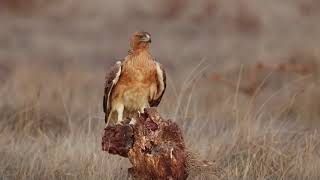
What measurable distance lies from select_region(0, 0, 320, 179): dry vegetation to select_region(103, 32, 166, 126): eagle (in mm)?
403

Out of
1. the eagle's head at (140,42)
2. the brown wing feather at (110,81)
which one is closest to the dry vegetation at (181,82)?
the brown wing feather at (110,81)

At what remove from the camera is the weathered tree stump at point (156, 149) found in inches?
191

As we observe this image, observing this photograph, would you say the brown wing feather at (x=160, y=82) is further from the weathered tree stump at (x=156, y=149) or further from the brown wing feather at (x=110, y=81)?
the weathered tree stump at (x=156, y=149)

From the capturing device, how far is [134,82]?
5668mm

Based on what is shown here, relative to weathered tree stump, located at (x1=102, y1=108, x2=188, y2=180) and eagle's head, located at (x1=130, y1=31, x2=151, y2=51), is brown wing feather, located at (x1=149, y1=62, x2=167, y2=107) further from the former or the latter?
weathered tree stump, located at (x1=102, y1=108, x2=188, y2=180)

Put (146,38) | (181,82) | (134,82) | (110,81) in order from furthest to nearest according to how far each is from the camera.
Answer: (181,82) < (110,81) < (134,82) < (146,38)

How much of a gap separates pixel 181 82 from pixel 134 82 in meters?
5.22

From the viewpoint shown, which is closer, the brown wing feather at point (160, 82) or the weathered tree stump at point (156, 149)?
the weathered tree stump at point (156, 149)

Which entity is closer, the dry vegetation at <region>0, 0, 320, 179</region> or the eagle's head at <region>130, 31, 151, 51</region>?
the eagle's head at <region>130, 31, 151, 51</region>

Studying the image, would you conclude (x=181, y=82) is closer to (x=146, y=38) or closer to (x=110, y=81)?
(x=110, y=81)

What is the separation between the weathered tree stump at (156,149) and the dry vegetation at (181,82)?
0.70m

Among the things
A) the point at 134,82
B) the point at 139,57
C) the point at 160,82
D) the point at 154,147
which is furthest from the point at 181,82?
the point at 154,147

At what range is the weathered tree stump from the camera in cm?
484

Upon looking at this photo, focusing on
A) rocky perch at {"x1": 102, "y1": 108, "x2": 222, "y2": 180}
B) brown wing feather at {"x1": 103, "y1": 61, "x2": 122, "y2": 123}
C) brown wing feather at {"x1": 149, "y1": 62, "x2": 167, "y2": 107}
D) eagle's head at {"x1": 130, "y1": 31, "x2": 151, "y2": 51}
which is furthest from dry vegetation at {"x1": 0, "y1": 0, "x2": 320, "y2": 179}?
eagle's head at {"x1": 130, "y1": 31, "x2": 151, "y2": 51}
